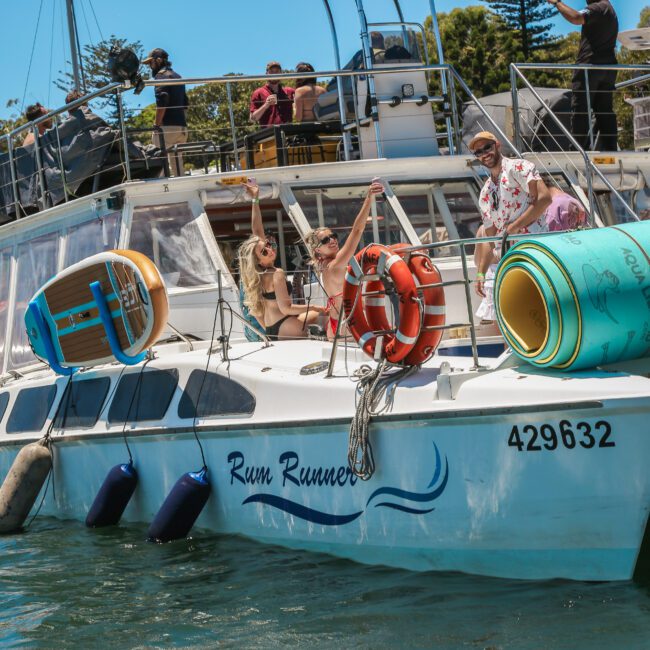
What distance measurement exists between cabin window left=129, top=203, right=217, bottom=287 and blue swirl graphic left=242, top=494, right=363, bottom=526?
318 cm

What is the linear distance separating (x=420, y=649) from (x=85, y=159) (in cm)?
752

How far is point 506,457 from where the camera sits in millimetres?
6406

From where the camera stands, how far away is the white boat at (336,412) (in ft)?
20.4

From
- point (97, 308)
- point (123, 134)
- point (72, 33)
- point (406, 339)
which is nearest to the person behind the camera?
point (406, 339)

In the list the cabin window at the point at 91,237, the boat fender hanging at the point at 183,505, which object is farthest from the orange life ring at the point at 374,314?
the cabin window at the point at 91,237

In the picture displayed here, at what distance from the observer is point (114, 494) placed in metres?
9.13

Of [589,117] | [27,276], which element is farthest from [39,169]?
[589,117]

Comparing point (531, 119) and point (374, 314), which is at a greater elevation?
point (531, 119)

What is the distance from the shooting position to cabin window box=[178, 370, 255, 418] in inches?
321

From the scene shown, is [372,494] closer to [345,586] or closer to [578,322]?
[345,586]

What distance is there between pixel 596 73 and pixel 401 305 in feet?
21.1

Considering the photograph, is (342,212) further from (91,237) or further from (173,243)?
(91,237)

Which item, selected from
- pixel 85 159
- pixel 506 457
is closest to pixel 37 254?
pixel 85 159

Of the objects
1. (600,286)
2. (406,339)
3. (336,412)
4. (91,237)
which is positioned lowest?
(336,412)
